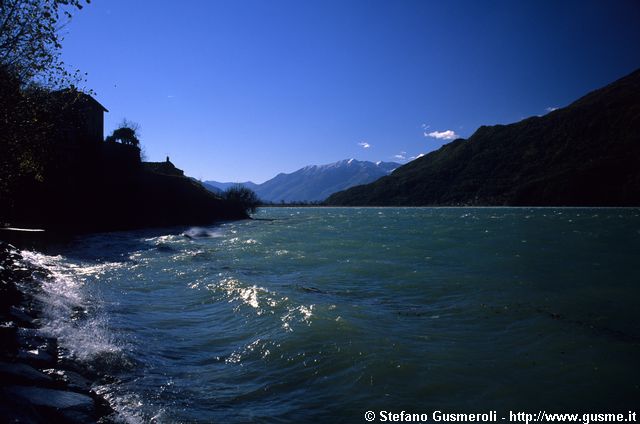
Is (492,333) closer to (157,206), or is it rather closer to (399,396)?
(399,396)

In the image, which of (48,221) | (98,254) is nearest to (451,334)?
(98,254)

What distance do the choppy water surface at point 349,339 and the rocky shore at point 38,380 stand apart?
0.45 meters

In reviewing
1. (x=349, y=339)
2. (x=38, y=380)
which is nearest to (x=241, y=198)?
(x=349, y=339)

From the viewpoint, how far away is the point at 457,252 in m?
28.7

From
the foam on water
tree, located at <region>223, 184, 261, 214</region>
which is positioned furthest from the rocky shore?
tree, located at <region>223, 184, 261, 214</region>

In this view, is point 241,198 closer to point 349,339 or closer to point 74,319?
point 74,319

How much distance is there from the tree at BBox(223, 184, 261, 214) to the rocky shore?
3729 inches

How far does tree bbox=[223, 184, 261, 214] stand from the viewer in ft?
344

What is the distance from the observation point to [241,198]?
4323 inches

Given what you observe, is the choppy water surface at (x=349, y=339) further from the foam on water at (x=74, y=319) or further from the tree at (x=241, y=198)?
the tree at (x=241, y=198)

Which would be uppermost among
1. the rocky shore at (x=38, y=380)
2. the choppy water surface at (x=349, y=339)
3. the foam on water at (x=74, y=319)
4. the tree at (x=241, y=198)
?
the tree at (x=241, y=198)

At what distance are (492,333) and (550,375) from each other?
8.84 feet

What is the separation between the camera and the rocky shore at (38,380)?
4.60 meters

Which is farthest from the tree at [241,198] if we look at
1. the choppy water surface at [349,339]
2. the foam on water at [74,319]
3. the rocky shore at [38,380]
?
the rocky shore at [38,380]
